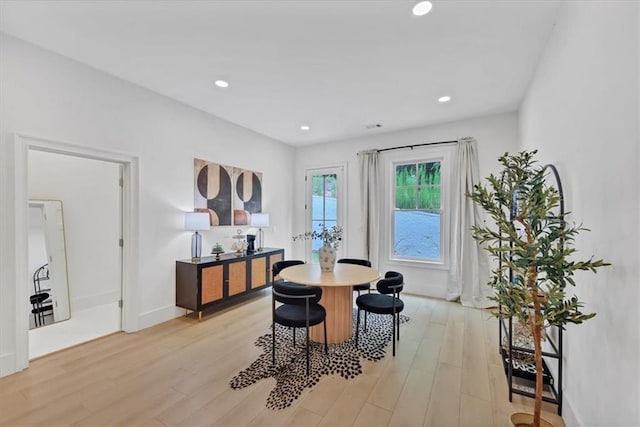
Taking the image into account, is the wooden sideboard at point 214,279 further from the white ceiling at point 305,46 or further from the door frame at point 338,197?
the white ceiling at point 305,46

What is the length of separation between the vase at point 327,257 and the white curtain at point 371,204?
82.2 inches

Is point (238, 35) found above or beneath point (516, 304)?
above

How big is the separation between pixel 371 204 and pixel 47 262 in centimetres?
502

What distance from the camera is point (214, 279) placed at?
3840 millimetres

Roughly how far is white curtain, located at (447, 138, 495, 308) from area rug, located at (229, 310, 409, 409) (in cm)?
178

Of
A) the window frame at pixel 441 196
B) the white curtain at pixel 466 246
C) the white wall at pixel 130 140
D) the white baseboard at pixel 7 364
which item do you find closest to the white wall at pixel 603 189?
the white curtain at pixel 466 246

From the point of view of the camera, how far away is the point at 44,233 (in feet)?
12.6

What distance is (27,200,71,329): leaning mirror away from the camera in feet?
12.3

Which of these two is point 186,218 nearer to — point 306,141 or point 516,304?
point 306,141

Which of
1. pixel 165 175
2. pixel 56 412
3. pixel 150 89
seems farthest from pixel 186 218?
pixel 56 412

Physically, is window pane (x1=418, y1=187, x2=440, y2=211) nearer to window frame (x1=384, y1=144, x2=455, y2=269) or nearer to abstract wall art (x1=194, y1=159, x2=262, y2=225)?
window frame (x1=384, y1=144, x2=455, y2=269)

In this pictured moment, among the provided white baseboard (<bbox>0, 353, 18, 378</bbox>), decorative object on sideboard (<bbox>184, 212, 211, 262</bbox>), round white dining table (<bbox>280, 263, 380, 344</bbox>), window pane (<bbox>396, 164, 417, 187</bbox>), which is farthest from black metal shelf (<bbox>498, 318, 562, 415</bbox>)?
white baseboard (<bbox>0, 353, 18, 378</bbox>)

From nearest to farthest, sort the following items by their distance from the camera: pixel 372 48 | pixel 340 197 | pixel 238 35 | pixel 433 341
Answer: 1. pixel 238 35
2. pixel 372 48
3. pixel 433 341
4. pixel 340 197

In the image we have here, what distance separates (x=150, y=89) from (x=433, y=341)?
15.1 feet
